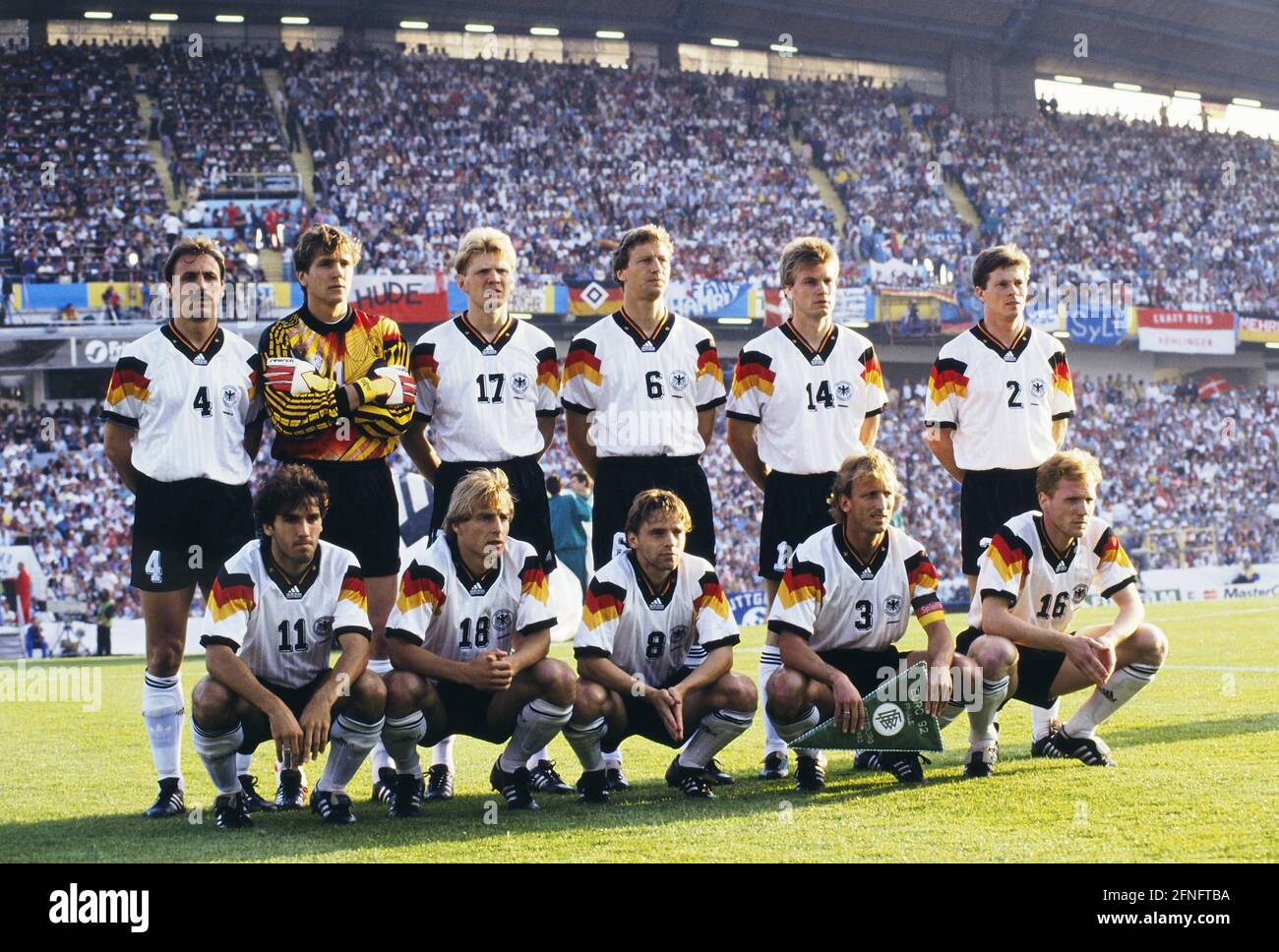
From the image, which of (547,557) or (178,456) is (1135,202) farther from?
(178,456)

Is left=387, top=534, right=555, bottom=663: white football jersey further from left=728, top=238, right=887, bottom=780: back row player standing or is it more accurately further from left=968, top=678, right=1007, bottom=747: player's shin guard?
left=968, top=678, right=1007, bottom=747: player's shin guard

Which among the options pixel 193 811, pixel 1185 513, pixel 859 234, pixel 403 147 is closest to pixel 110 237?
pixel 403 147

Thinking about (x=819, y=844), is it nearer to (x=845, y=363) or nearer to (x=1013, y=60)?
(x=845, y=363)

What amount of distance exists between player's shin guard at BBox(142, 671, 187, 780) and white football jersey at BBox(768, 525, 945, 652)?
8.00ft

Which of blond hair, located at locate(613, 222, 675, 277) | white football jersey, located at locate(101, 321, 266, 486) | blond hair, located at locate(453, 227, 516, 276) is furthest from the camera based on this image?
blond hair, located at locate(613, 222, 675, 277)

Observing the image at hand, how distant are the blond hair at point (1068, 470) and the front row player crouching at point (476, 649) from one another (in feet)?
6.77

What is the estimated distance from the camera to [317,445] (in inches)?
226

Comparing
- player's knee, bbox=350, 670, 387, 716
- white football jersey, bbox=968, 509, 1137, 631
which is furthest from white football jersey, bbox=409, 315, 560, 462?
white football jersey, bbox=968, 509, 1137, 631

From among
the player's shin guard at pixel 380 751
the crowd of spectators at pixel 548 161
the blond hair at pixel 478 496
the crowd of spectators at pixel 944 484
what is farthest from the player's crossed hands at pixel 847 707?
the crowd of spectators at pixel 548 161

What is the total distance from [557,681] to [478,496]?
76 centimetres

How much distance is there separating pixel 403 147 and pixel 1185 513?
721 inches

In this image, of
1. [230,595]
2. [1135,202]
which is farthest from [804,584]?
[1135,202]

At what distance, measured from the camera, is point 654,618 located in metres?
5.61

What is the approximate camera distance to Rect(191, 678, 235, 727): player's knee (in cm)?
508
